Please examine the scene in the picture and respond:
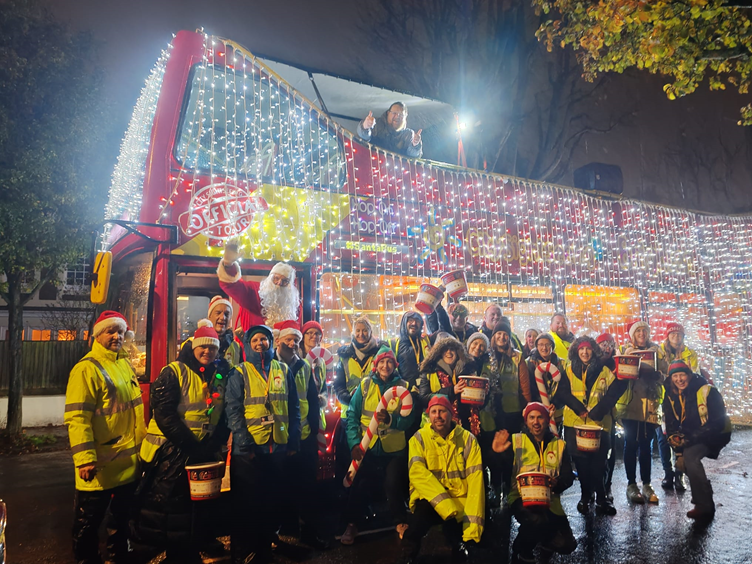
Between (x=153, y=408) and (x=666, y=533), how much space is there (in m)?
4.67

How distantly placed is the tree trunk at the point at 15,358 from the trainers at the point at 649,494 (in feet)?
34.2

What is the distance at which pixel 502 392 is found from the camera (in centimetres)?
497

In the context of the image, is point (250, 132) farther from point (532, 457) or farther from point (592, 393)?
point (592, 393)

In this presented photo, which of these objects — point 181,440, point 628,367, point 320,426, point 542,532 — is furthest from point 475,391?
point 181,440

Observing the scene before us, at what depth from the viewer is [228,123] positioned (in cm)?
495

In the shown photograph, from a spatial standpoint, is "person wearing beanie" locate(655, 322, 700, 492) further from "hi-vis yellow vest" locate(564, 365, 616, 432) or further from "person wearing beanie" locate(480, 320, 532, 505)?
"person wearing beanie" locate(480, 320, 532, 505)

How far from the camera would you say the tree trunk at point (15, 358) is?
895 centimetres

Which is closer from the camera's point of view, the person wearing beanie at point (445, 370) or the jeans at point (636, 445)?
the person wearing beanie at point (445, 370)

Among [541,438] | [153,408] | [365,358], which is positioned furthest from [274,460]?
[541,438]

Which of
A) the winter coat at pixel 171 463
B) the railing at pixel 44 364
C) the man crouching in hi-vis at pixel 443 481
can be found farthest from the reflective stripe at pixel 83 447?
the railing at pixel 44 364

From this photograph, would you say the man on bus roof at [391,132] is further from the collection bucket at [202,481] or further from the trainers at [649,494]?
the trainers at [649,494]

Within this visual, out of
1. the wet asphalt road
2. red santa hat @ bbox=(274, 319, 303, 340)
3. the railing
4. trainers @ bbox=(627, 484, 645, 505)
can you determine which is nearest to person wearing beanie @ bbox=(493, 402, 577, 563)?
the wet asphalt road

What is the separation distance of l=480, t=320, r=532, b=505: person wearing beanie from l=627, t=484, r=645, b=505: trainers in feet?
5.13

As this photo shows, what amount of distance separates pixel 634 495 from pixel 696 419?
1093 mm
